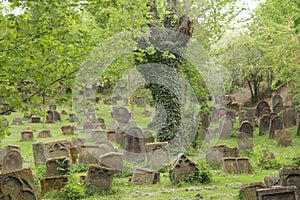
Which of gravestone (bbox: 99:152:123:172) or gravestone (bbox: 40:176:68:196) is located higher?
gravestone (bbox: 99:152:123:172)

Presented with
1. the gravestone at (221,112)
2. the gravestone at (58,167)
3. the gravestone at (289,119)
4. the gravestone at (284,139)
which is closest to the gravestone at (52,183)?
the gravestone at (58,167)

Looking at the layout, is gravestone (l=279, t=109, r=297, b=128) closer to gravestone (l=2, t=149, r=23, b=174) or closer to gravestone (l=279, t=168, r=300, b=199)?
gravestone (l=2, t=149, r=23, b=174)

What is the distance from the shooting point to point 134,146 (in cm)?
1698

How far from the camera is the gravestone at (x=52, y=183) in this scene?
10570 mm

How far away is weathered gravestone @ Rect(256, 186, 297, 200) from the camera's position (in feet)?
22.2

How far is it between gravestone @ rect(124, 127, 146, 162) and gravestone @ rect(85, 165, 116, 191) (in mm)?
5282

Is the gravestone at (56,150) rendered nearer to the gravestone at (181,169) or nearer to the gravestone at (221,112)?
the gravestone at (181,169)

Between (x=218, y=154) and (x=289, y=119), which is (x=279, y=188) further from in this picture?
(x=289, y=119)

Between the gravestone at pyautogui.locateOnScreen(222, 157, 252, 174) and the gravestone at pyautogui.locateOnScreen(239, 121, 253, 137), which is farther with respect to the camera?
the gravestone at pyautogui.locateOnScreen(239, 121, 253, 137)

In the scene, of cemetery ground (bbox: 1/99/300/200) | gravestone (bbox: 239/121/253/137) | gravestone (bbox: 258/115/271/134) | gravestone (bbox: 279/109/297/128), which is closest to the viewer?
cemetery ground (bbox: 1/99/300/200)

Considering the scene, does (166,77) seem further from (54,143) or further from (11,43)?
(11,43)

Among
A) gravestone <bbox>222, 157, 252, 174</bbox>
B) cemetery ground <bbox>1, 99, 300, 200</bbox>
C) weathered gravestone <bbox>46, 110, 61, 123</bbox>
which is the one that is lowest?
cemetery ground <bbox>1, 99, 300, 200</bbox>

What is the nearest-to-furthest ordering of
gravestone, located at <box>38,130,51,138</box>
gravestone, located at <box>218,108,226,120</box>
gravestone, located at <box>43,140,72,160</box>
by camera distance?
gravestone, located at <box>43,140,72,160</box>, gravestone, located at <box>38,130,51,138</box>, gravestone, located at <box>218,108,226,120</box>

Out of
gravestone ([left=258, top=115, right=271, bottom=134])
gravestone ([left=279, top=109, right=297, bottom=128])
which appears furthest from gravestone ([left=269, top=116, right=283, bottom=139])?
gravestone ([left=279, top=109, right=297, bottom=128])
